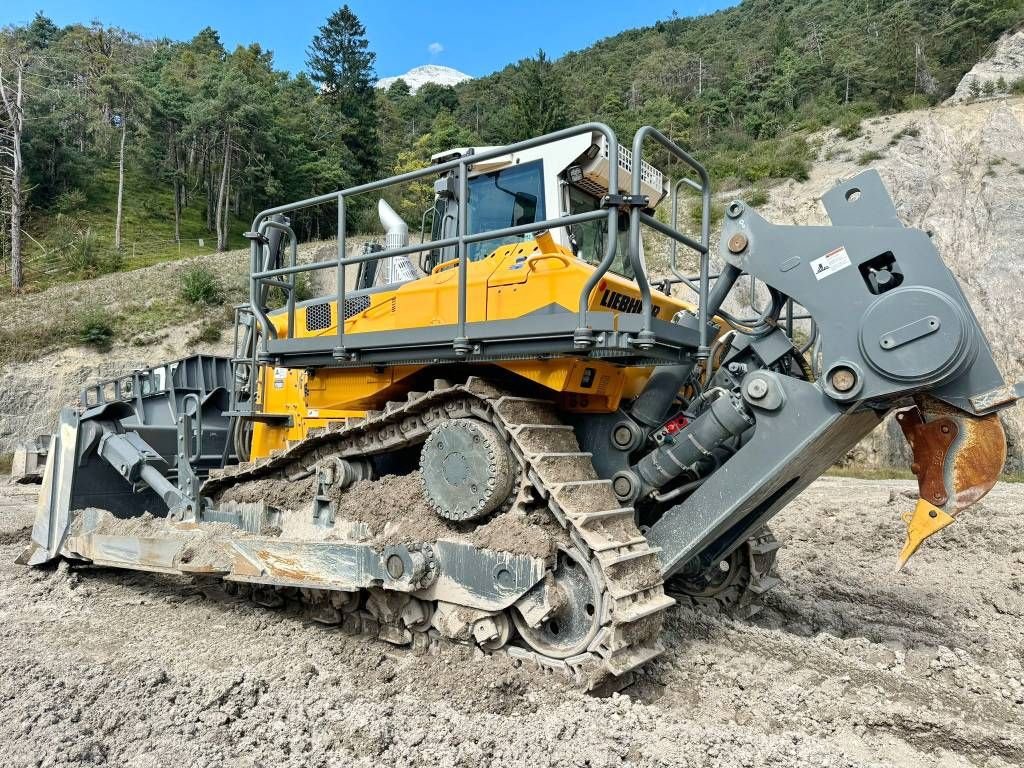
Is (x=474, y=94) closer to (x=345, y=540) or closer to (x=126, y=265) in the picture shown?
(x=126, y=265)

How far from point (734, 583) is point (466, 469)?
2.42m

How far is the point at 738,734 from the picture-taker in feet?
10.5

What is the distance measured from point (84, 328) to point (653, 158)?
75.5 ft

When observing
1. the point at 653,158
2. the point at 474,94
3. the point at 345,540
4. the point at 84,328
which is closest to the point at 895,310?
the point at 345,540

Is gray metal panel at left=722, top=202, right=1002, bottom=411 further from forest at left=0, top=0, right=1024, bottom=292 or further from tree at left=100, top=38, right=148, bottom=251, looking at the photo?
tree at left=100, top=38, right=148, bottom=251

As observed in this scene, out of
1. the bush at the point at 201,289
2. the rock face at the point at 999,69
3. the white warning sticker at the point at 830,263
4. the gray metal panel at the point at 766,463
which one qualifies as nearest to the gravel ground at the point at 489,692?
the gray metal panel at the point at 766,463

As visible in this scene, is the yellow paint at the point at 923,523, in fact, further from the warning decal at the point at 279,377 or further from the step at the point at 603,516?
the warning decal at the point at 279,377

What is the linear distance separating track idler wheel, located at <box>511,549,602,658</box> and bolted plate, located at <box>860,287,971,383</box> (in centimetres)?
174

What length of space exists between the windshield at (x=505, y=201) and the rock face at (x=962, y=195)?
1520 cm

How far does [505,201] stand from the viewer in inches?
189

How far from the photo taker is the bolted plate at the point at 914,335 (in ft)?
10.8

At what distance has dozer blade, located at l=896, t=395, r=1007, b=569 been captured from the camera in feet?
11.6

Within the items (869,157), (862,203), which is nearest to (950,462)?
(862,203)

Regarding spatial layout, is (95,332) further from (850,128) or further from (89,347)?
(850,128)
